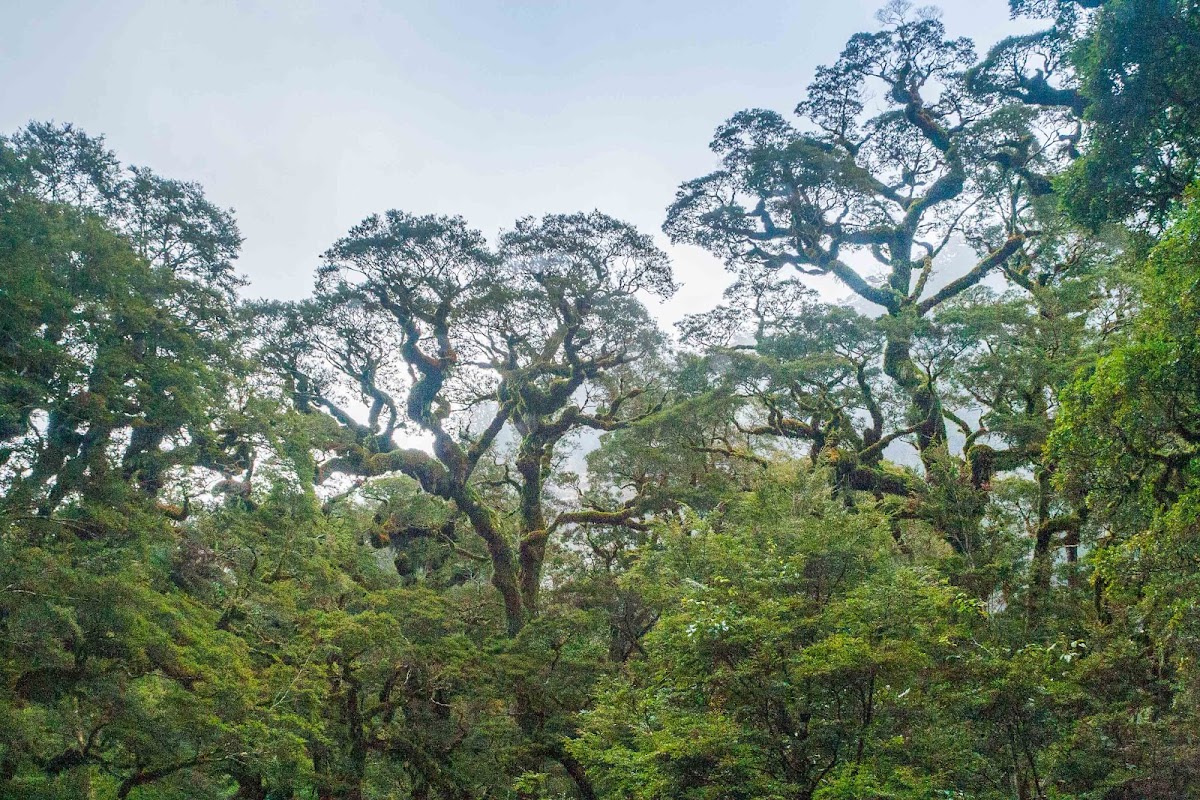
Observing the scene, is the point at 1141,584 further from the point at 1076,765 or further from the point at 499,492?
the point at 499,492

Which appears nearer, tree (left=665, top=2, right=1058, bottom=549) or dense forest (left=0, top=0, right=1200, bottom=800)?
dense forest (left=0, top=0, right=1200, bottom=800)

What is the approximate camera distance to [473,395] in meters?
14.0

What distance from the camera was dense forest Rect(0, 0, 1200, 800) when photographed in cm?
518

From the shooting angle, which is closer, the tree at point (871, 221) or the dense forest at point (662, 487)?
the dense forest at point (662, 487)

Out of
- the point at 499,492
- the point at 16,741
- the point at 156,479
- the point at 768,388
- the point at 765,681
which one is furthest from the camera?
the point at 499,492

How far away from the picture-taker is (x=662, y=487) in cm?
1395

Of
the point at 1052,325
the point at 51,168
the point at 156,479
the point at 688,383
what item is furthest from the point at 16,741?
the point at 1052,325

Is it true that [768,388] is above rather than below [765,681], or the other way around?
above

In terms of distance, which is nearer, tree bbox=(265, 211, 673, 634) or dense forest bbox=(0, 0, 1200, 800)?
dense forest bbox=(0, 0, 1200, 800)

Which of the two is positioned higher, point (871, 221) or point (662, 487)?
point (871, 221)

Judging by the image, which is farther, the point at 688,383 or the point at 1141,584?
the point at 688,383

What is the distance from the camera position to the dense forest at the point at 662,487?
204 inches

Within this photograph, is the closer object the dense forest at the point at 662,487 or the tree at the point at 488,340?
the dense forest at the point at 662,487

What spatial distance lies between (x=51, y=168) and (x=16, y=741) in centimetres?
688
